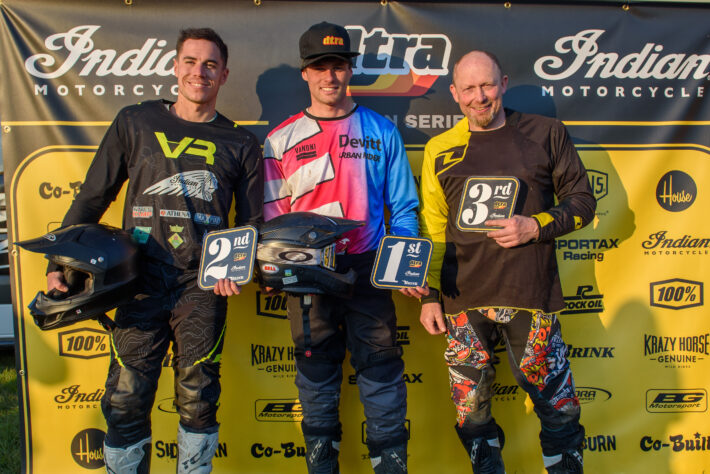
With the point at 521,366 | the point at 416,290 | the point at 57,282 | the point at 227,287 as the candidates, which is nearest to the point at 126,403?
the point at 57,282

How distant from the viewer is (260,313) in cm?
319

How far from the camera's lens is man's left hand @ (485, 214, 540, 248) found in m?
2.33

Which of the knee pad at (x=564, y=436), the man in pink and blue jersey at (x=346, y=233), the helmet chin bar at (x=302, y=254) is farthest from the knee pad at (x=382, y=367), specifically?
the knee pad at (x=564, y=436)

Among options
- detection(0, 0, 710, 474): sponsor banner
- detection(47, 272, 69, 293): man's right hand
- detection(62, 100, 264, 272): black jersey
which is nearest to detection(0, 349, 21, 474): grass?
detection(0, 0, 710, 474): sponsor banner

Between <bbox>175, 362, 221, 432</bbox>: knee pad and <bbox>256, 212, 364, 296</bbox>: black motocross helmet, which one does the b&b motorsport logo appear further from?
<bbox>175, 362, 221, 432</bbox>: knee pad

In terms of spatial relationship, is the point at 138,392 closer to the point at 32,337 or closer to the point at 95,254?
the point at 95,254

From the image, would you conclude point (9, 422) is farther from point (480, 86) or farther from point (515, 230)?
point (480, 86)

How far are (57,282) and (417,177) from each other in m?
2.03

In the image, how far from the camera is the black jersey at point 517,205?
2.46m

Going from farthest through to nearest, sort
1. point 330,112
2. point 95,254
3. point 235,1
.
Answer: point 235,1 → point 330,112 → point 95,254

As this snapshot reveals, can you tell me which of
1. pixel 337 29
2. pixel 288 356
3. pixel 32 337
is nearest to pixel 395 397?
pixel 288 356

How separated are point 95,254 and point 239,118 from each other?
1296mm

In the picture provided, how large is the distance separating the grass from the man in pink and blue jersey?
2.03 m

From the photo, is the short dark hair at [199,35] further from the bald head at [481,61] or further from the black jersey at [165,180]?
the bald head at [481,61]
